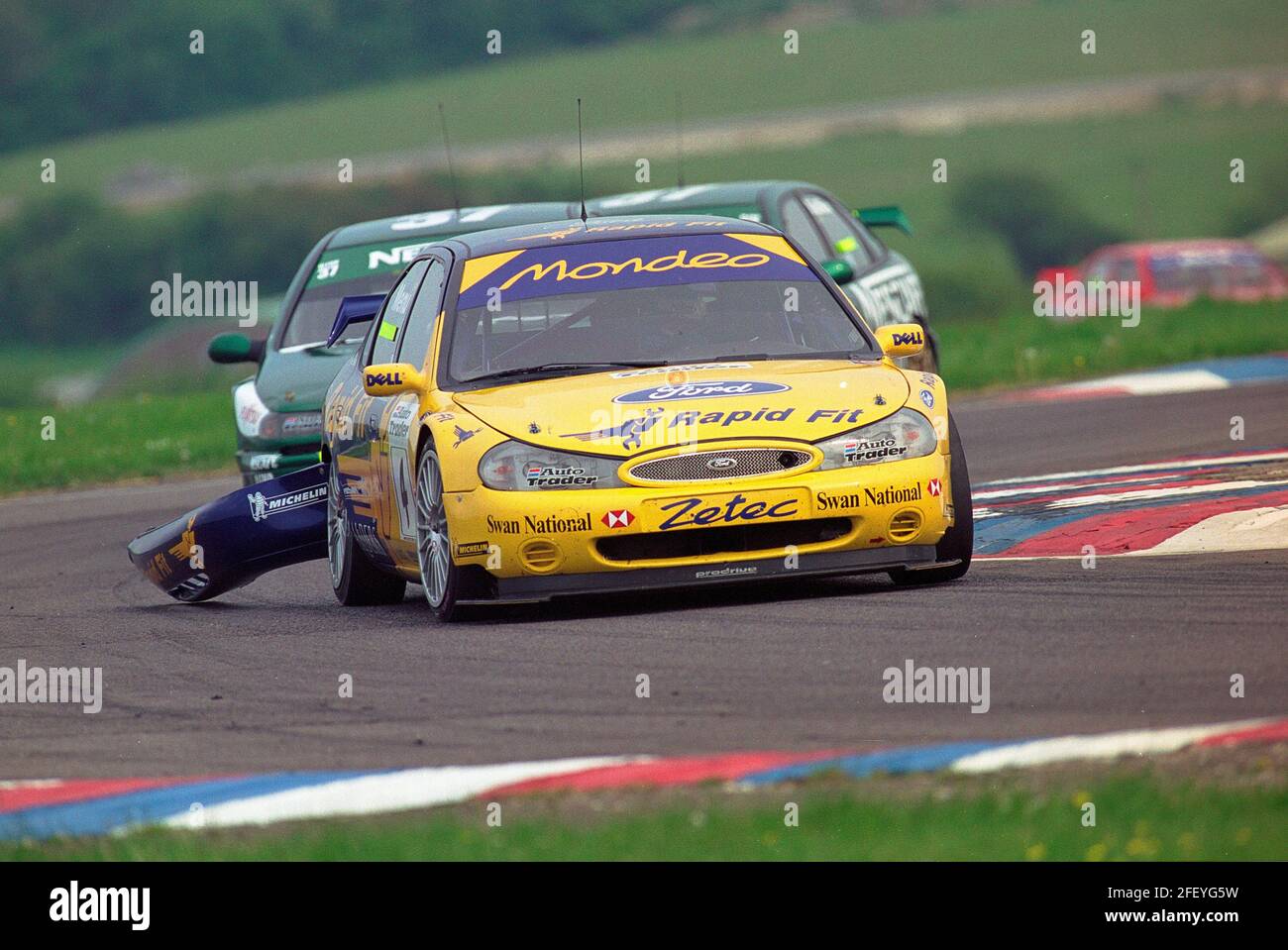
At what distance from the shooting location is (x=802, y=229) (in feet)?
46.9

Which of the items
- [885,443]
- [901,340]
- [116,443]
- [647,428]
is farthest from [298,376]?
[116,443]

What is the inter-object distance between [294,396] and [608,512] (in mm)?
5262

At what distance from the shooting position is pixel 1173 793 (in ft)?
16.8

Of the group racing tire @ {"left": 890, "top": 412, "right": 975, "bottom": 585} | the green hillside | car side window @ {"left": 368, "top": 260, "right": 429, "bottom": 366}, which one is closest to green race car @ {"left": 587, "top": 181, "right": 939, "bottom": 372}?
car side window @ {"left": 368, "top": 260, "right": 429, "bottom": 366}

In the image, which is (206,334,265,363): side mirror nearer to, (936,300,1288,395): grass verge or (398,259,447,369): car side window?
(398,259,447,369): car side window

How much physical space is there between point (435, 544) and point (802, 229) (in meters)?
6.18

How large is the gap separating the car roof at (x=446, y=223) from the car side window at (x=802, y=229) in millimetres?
1307

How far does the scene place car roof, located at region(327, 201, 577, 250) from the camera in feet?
45.1

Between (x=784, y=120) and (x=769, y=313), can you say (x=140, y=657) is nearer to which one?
(x=769, y=313)

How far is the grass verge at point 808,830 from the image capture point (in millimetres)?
4824

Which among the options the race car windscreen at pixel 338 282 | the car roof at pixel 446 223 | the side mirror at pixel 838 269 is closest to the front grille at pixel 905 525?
the side mirror at pixel 838 269

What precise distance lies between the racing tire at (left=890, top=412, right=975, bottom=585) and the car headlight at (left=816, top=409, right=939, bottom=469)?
14cm

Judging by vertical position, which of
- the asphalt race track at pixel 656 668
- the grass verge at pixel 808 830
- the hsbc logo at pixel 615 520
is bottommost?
the grass verge at pixel 808 830

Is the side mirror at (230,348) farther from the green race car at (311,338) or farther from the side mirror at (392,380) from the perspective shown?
the side mirror at (392,380)
